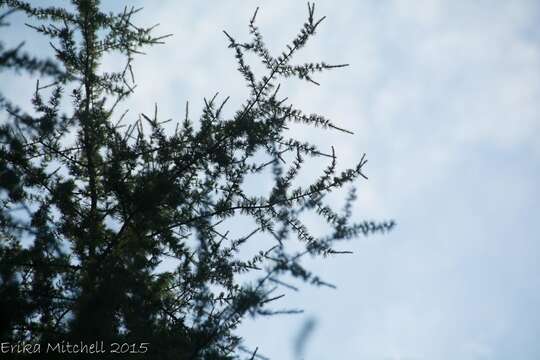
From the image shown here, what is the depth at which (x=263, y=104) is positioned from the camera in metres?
3.75

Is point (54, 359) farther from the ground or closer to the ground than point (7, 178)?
closer to the ground

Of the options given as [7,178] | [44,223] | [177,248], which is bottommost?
[177,248]

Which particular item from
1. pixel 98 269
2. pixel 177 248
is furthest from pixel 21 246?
pixel 177 248

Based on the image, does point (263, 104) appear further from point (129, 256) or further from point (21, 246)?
point (21, 246)

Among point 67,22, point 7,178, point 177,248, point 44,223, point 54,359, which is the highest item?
point 67,22

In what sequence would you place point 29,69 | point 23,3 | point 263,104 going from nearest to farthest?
point 29,69, point 263,104, point 23,3

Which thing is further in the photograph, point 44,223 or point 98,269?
point 44,223

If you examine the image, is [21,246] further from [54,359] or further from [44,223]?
[54,359]

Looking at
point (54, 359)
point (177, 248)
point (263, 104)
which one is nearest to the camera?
point (54, 359)

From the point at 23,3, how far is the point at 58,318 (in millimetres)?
3368

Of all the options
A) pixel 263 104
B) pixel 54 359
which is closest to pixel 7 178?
pixel 54 359

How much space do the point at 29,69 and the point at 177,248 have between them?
1.78 m

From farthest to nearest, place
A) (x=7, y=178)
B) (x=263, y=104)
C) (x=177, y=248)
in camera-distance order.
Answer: (x=263, y=104) < (x=177, y=248) < (x=7, y=178)

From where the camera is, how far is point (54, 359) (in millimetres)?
2273
